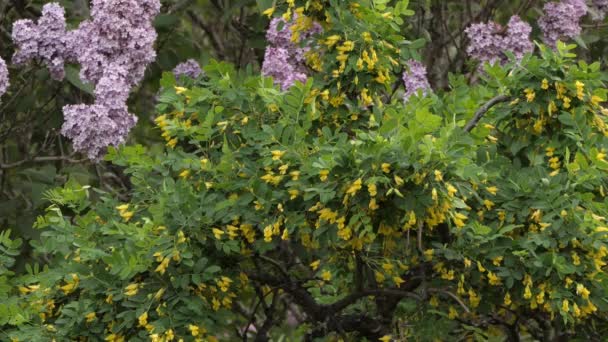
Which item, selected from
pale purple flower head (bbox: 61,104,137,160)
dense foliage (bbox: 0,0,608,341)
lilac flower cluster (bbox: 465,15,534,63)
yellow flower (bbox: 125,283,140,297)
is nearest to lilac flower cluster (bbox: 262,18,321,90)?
dense foliage (bbox: 0,0,608,341)

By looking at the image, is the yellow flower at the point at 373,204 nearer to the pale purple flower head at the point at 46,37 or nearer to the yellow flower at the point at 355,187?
the yellow flower at the point at 355,187

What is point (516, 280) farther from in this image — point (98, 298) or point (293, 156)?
point (98, 298)

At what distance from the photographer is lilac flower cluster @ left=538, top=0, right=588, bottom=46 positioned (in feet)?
16.0

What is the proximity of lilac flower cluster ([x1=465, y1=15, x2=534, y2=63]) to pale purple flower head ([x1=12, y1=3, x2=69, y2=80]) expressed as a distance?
1.69 meters

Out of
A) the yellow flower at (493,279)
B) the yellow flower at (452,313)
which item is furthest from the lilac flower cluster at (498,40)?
the yellow flower at (493,279)

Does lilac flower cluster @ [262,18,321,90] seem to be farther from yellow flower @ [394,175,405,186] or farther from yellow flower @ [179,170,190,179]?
yellow flower @ [394,175,405,186]

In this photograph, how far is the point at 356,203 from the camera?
124 inches

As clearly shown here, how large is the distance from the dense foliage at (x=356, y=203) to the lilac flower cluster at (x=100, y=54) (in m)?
0.21

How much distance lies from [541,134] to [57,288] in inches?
64.1

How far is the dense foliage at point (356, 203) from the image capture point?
3232 mm

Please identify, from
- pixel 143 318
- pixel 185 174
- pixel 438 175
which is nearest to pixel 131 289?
pixel 143 318

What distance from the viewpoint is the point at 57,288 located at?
144 inches

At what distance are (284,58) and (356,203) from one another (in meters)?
1.22

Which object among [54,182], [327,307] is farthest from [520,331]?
[54,182]
